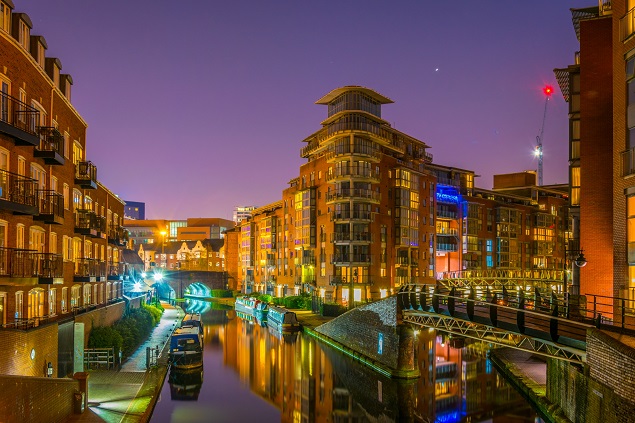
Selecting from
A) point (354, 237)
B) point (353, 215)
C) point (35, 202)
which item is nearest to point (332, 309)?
point (354, 237)

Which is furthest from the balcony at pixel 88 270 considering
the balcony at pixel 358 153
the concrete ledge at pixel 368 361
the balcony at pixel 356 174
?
the balcony at pixel 358 153

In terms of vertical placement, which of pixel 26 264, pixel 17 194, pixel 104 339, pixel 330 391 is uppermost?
pixel 17 194

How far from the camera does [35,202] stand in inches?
974

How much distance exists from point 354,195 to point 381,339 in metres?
35.0

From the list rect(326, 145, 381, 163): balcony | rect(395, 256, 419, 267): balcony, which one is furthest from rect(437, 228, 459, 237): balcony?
rect(326, 145, 381, 163): balcony

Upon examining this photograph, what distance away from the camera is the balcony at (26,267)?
21.6m

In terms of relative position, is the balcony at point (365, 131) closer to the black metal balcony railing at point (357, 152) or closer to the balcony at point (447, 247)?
the black metal balcony railing at point (357, 152)

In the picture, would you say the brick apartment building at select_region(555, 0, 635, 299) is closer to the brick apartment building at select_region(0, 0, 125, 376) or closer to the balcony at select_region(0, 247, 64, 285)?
the balcony at select_region(0, 247, 64, 285)

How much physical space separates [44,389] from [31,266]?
686cm

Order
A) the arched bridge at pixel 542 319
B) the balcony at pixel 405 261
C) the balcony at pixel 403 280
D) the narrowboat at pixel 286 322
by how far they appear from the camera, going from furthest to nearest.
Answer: the balcony at pixel 405 261 < the balcony at pixel 403 280 < the narrowboat at pixel 286 322 < the arched bridge at pixel 542 319

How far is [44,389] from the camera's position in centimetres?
1855

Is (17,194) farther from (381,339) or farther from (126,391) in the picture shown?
(381,339)

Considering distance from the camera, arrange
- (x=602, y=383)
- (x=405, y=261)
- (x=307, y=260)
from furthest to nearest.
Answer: (x=307, y=260)
(x=405, y=261)
(x=602, y=383)

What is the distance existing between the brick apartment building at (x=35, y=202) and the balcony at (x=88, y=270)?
9cm
